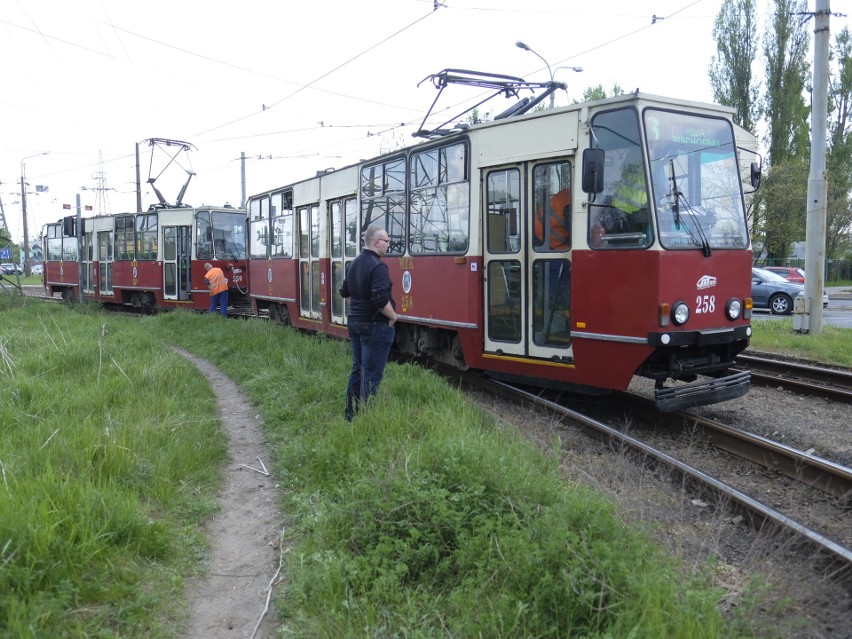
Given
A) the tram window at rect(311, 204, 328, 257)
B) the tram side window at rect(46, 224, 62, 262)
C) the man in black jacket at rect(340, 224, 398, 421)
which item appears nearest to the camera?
the man in black jacket at rect(340, 224, 398, 421)

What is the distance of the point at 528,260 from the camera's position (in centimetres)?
738

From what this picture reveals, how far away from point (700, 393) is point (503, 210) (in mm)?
2806

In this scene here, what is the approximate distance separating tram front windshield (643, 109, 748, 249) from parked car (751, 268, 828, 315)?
53.8 feet

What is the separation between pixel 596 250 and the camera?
21.8 ft

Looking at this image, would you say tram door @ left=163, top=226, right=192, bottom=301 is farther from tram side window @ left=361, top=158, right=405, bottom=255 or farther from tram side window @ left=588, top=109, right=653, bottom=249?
tram side window @ left=588, top=109, right=653, bottom=249

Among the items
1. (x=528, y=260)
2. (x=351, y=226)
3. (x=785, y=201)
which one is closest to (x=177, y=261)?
(x=351, y=226)

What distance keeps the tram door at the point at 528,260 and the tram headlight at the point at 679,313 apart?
1.11 m

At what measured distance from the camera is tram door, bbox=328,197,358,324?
11.3 meters

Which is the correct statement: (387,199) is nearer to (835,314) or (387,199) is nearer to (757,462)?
(757,462)

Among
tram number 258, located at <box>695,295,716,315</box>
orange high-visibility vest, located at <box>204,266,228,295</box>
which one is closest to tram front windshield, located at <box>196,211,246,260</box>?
orange high-visibility vest, located at <box>204,266,228,295</box>

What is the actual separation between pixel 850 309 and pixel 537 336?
21.2m

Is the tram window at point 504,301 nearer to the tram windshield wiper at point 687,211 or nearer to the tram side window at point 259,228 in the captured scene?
the tram windshield wiper at point 687,211

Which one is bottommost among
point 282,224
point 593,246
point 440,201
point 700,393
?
point 700,393

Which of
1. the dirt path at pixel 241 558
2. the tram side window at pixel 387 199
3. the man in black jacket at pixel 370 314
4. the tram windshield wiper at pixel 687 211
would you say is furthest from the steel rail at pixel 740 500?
the tram side window at pixel 387 199
